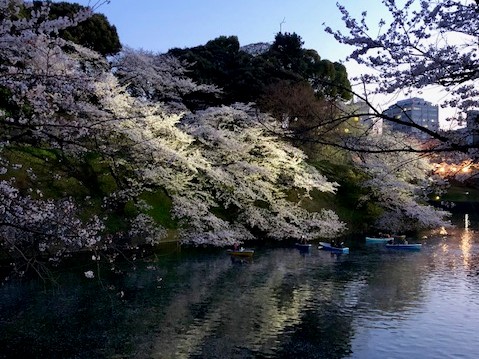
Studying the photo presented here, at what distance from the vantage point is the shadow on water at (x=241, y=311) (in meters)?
11.7

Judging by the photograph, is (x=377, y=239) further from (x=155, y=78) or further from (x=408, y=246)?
(x=155, y=78)

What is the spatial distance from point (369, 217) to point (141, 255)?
18991 millimetres

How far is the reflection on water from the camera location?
38.5ft

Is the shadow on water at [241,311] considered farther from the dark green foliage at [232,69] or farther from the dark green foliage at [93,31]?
the dark green foliage at [232,69]

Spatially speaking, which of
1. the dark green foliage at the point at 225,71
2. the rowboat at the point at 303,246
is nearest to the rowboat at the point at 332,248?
the rowboat at the point at 303,246

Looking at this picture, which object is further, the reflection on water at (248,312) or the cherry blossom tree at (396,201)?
the cherry blossom tree at (396,201)

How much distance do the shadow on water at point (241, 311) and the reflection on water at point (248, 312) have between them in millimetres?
40

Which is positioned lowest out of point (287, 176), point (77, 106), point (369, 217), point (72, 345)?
point (72, 345)

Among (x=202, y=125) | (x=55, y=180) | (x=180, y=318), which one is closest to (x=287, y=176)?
(x=202, y=125)

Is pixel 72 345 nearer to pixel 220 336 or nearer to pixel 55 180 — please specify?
pixel 220 336

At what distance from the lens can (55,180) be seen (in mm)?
23297

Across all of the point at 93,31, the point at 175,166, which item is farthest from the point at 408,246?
the point at 93,31

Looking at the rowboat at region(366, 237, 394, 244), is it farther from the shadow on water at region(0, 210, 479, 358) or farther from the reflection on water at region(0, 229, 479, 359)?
the reflection on water at region(0, 229, 479, 359)

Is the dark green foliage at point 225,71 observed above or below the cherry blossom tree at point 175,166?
above
